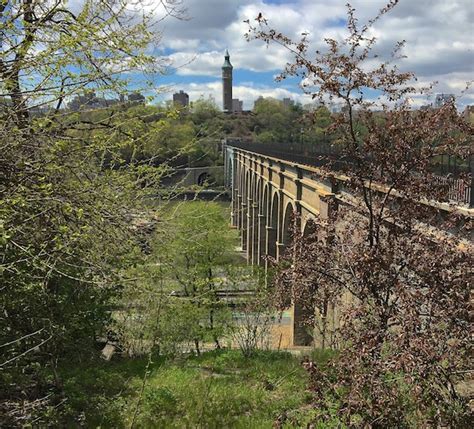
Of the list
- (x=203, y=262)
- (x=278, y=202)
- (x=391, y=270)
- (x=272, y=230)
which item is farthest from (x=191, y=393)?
(x=272, y=230)

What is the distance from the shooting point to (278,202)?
3019cm

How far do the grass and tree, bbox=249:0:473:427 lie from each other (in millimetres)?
1864

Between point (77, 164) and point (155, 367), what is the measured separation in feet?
18.7

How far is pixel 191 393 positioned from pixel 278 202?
77.6 ft

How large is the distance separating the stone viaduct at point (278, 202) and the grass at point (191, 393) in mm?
1546

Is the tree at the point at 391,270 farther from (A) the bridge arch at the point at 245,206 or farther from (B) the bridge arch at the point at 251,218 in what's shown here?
(A) the bridge arch at the point at 245,206

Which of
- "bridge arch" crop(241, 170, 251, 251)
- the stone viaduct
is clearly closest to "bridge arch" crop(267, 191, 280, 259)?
the stone viaduct

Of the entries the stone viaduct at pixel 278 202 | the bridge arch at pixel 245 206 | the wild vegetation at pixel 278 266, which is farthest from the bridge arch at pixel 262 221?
the wild vegetation at pixel 278 266

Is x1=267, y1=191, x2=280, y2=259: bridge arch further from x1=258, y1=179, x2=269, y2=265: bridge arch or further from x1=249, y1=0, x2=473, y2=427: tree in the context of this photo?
x1=249, y1=0, x2=473, y2=427: tree

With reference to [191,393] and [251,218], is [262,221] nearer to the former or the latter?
[251,218]

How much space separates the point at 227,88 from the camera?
15412 centimetres

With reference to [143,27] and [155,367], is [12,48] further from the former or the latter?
[155,367]

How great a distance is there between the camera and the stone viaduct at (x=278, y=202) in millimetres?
15617

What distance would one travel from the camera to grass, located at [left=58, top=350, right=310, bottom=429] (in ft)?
20.6
